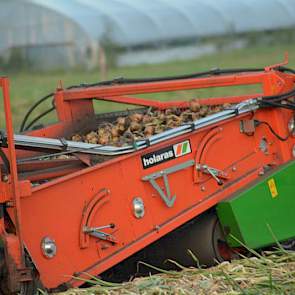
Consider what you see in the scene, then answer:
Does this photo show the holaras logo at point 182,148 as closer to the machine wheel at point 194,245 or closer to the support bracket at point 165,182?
the support bracket at point 165,182

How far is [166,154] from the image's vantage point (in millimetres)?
6082

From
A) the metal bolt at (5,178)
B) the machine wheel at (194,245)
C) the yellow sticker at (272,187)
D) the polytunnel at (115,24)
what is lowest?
the machine wheel at (194,245)

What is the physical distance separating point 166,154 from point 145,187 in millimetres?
277

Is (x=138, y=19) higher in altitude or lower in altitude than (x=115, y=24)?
higher

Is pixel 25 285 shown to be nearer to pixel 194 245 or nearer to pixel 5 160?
pixel 5 160

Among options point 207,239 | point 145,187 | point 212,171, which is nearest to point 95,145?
point 145,187

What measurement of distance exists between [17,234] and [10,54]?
30570 millimetres

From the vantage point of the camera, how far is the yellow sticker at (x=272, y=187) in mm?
6457

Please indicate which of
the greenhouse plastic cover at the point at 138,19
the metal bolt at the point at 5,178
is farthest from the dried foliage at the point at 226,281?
the greenhouse plastic cover at the point at 138,19

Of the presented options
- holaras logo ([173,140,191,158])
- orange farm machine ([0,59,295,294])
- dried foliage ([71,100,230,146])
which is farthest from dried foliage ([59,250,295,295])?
dried foliage ([71,100,230,146])

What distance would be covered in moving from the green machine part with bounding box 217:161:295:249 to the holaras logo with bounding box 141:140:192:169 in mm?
429

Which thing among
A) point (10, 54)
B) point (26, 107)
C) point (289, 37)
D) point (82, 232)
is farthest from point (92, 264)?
point (289, 37)

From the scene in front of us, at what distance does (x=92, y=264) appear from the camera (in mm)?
5605

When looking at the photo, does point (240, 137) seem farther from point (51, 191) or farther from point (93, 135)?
point (51, 191)
